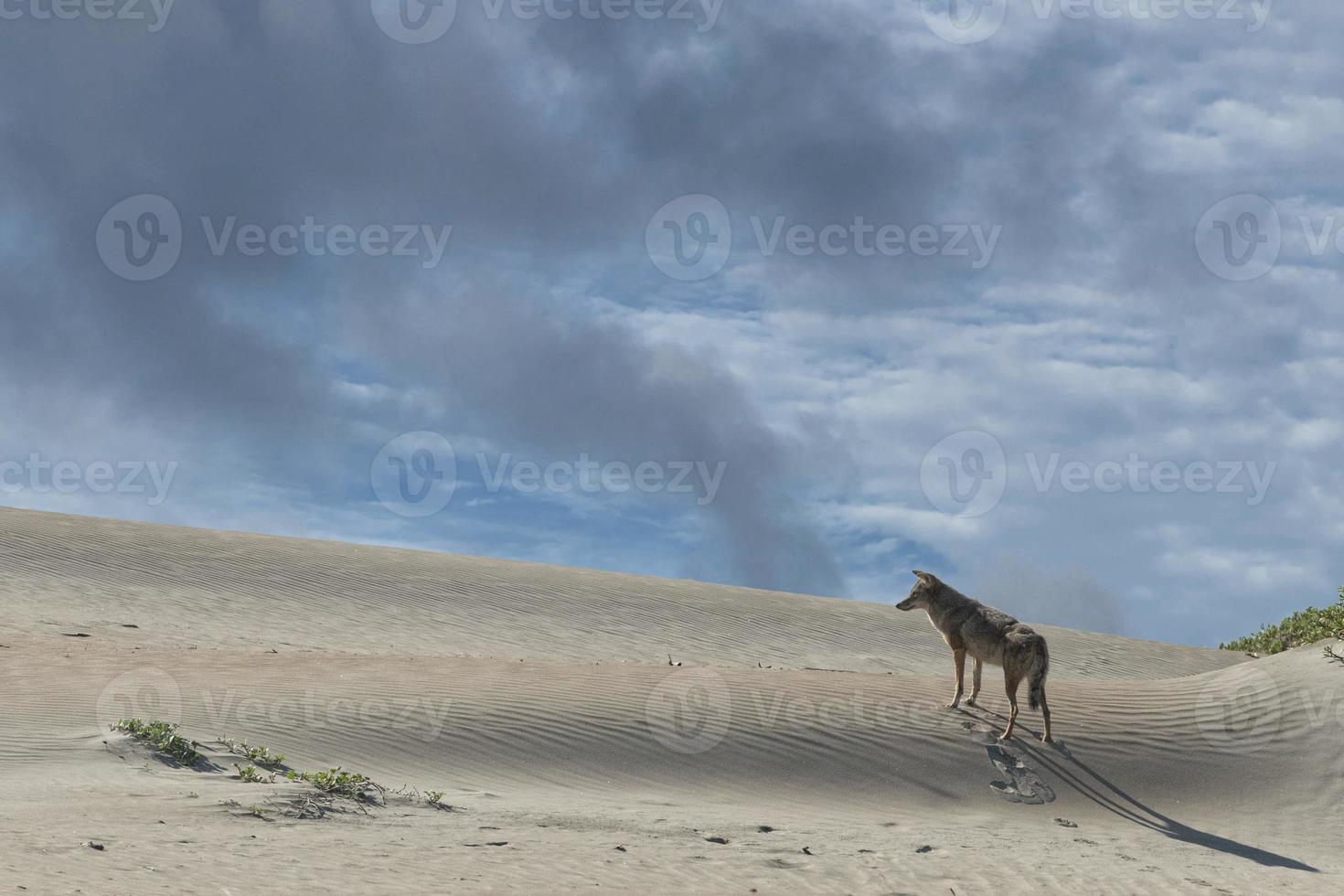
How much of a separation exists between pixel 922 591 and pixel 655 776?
3190 mm

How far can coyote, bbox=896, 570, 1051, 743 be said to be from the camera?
10891 mm

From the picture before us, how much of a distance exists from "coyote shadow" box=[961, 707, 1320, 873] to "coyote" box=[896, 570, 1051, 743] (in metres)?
0.18

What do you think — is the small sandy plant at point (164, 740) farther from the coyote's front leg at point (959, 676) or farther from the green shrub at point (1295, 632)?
the green shrub at point (1295, 632)

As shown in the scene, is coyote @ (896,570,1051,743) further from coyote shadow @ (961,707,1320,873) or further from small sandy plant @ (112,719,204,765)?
small sandy plant @ (112,719,204,765)

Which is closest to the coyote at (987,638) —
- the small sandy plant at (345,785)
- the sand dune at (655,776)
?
the sand dune at (655,776)

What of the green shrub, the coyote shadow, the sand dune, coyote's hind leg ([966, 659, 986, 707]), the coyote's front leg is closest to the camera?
the sand dune

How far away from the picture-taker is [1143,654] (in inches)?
1038

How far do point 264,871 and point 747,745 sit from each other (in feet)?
18.3

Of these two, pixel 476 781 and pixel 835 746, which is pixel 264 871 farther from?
pixel 835 746

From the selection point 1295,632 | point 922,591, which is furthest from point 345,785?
point 1295,632

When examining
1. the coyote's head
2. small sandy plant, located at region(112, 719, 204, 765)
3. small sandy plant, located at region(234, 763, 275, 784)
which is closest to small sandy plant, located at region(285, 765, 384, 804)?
small sandy plant, located at region(234, 763, 275, 784)

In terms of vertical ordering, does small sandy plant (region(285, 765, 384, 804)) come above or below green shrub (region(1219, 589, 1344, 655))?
below

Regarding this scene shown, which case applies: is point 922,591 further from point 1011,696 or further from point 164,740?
point 164,740

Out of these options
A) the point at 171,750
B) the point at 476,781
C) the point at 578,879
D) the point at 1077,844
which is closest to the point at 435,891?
the point at 578,879
